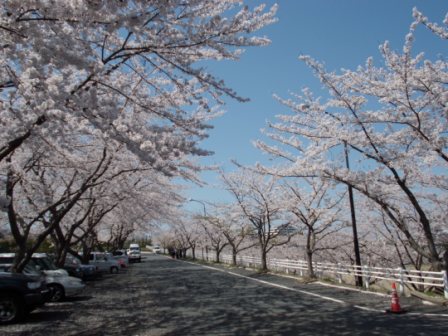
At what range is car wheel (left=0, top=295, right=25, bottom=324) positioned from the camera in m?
10.6

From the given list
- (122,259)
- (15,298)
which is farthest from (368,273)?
(122,259)

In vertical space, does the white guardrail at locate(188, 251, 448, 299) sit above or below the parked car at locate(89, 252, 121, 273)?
below

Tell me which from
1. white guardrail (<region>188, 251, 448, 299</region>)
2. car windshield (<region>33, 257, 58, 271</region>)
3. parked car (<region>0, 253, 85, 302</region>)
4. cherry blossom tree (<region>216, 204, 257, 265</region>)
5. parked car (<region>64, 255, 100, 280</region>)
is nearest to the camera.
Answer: white guardrail (<region>188, 251, 448, 299</region>)

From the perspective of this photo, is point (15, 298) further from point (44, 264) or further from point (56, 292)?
point (44, 264)

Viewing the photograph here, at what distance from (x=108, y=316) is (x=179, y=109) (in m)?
6.18

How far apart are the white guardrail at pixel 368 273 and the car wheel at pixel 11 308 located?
11037 mm

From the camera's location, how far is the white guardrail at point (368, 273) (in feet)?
45.7

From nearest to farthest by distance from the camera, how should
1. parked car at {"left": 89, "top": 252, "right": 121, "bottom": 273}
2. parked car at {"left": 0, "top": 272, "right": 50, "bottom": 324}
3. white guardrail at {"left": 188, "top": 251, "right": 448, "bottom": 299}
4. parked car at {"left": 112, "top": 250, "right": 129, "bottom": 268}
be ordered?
1. parked car at {"left": 0, "top": 272, "right": 50, "bottom": 324}
2. white guardrail at {"left": 188, "top": 251, "right": 448, "bottom": 299}
3. parked car at {"left": 89, "top": 252, "right": 121, "bottom": 273}
4. parked car at {"left": 112, "top": 250, "right": 129, "bottom": 268}

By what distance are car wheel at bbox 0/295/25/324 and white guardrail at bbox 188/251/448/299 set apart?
11.0m

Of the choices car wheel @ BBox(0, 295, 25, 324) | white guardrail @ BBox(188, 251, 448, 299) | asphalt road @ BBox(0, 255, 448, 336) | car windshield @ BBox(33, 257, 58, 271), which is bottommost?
asphalt road @ BBox(0, 255, 448, 336)

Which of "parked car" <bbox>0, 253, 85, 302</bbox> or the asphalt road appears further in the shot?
"parked car" <bbox>0, 253, 85, 302</bbox>

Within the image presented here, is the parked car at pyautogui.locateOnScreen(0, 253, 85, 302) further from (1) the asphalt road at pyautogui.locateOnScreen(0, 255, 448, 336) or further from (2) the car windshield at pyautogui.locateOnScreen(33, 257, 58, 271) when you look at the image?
(1) the asphalt road at pyautogui.locateOnScreen(0, 255, 448, 336)

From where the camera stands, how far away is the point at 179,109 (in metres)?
9.07

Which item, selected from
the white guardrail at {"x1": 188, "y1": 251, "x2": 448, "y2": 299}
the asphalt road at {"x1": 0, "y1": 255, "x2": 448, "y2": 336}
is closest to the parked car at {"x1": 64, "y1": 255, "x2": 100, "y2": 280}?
the asphalt road at {"x1": 0, "y1": 255, "x2": 448, "y2": 336}
